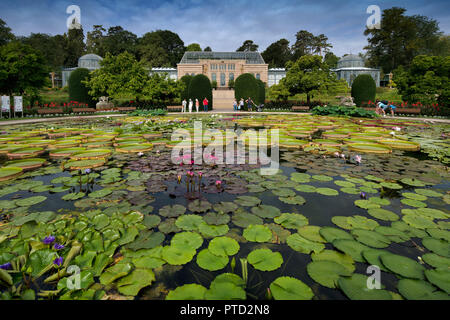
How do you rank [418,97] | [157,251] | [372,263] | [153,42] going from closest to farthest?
[372,263] < [157,251] < [418,97] < [153,42]

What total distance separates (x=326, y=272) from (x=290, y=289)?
40 cm

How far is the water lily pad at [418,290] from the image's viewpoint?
1701 mm

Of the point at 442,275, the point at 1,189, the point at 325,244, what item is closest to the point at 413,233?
the point at 442,275

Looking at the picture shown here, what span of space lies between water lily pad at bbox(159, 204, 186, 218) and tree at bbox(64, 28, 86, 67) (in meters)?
73.8

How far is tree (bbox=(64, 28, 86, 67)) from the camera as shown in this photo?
60.4 meters

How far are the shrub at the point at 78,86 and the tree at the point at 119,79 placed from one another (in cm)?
64

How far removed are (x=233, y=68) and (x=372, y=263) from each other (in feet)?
176

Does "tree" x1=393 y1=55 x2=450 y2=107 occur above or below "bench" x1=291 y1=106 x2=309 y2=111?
above

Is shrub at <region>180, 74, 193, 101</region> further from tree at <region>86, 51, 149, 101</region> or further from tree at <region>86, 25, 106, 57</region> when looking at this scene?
tree at <region>86, 25, 106, 57</region>

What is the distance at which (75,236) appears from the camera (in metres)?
2.41

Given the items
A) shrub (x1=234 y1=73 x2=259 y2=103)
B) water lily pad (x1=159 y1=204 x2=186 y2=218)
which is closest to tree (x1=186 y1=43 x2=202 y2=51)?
shrub (x1=234 y1=73 x2=259 y2=103)

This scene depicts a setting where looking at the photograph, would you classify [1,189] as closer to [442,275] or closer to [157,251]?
[157,251]

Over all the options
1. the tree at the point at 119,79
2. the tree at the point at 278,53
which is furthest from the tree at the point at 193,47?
the tree at the point at 119,79

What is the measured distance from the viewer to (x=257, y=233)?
8.55 ft
